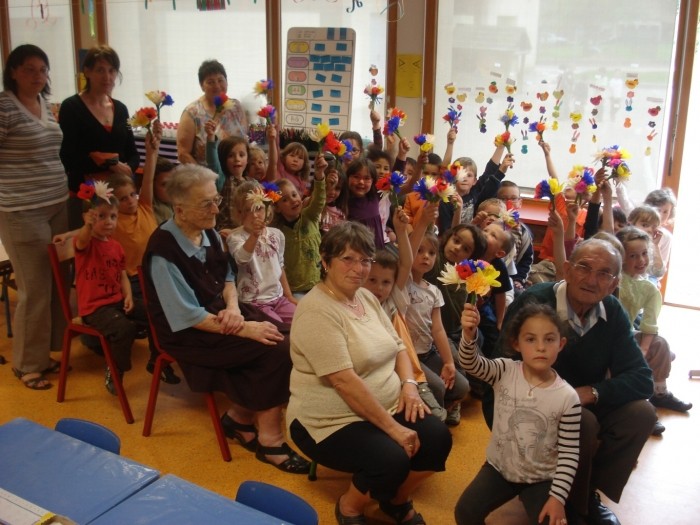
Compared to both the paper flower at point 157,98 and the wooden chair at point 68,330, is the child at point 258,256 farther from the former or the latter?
the paper flower at point 157,98

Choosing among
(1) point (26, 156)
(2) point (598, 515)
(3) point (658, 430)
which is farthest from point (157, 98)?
(3) point (658, 430)

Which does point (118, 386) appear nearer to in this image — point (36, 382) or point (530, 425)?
point (36, 382)

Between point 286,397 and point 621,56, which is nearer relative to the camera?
point 286,397

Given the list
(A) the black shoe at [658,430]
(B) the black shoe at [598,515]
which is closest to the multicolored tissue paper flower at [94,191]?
(B) the black shoe at [598,515]

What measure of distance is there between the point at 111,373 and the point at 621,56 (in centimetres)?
439

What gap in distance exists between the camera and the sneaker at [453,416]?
346 centimetres

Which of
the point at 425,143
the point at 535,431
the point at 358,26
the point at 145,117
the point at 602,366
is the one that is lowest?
the point at 535,431

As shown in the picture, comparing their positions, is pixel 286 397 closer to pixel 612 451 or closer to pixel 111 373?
pixel 111 373

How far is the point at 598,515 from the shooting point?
8.60 ft

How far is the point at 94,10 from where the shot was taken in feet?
23.7

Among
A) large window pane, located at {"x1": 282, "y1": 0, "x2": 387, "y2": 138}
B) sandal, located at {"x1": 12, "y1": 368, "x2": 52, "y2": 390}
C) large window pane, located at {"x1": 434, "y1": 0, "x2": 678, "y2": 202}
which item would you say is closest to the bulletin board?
large window pane, located at {"x1": 282, "y1": 0, "x2": 387, "y2": 138}

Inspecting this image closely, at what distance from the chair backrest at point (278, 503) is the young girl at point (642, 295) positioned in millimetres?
2364

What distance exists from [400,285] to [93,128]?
213 centimetres

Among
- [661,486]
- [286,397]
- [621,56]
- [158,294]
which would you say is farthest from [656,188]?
[158,294]
